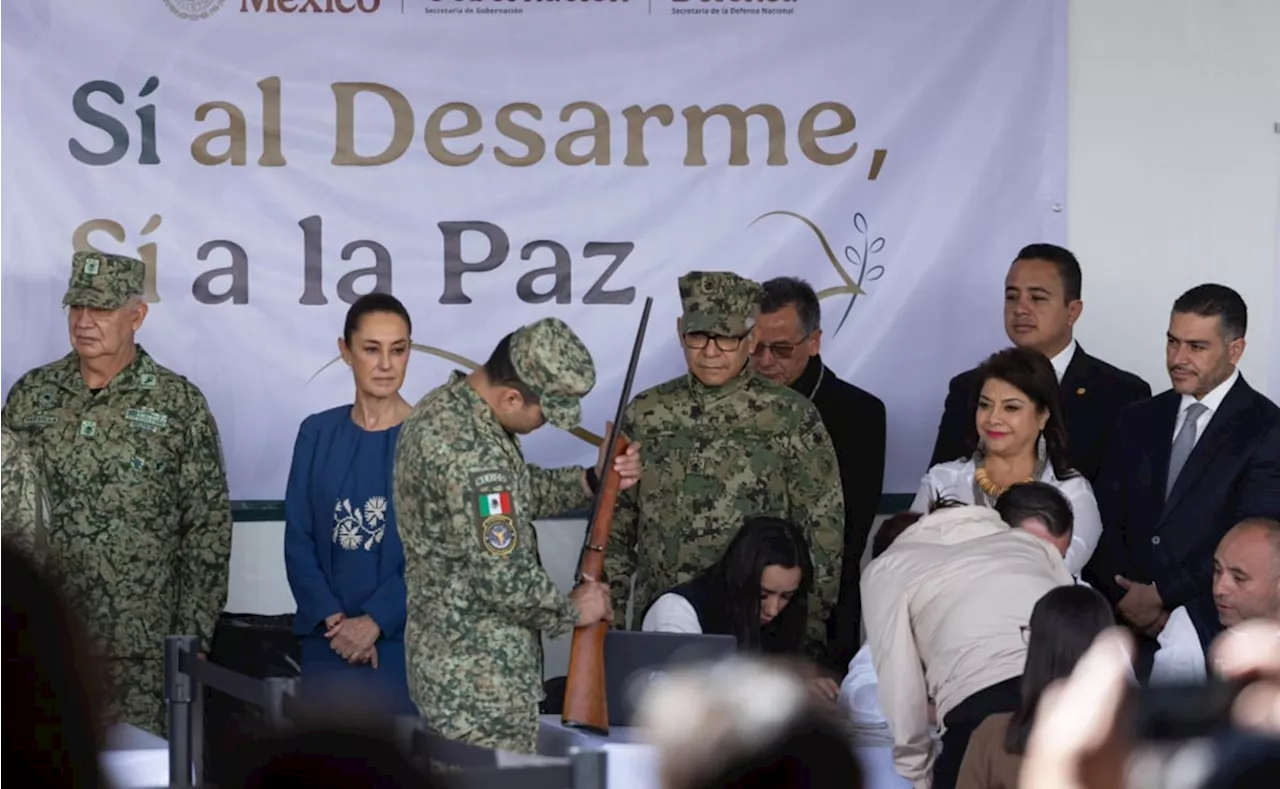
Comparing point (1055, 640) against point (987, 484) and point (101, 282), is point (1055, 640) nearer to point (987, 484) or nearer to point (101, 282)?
point (987, 484)

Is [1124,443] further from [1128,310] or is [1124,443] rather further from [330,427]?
[330,427]

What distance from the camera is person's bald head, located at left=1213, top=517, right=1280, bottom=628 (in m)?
4.06

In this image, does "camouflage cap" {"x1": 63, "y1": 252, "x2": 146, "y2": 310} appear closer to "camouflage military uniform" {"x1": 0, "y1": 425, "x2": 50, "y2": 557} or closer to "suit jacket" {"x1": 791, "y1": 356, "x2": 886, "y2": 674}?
"camouflage military uniform" {"x1": 0, "y1": 425, "x2": 50, "y2": 557}

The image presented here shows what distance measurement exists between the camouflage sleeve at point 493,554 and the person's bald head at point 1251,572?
4.80 ft

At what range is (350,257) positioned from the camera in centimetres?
558

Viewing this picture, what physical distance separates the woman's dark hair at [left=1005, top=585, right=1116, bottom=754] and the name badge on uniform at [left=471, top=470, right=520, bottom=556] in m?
1.05

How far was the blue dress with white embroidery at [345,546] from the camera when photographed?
15.2 feet

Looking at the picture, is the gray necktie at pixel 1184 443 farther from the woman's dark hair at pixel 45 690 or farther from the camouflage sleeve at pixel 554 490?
the woman's dark hair at pixel 45 690

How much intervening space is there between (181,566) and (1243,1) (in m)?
3.43

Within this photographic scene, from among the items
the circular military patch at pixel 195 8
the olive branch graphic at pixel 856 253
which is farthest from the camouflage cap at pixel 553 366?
the circular military patch at pixel 195 8

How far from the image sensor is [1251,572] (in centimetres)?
407

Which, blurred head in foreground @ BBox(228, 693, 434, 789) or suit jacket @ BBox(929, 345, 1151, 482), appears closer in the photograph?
blurred head in foreground @ BBox(228, 693, 434, 789)

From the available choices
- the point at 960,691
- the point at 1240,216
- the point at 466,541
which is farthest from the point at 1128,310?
the point at 466,541

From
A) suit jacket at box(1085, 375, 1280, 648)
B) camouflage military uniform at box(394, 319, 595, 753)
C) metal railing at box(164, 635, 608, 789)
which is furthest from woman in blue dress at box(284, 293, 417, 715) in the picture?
suit jacket at box(1085, 375, 1280, 648)
